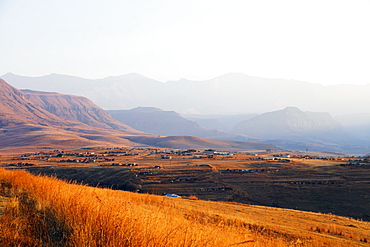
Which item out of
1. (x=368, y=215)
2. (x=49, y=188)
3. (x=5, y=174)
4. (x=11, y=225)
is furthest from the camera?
(x=368, y=215)

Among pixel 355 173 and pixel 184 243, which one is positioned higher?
pixel 184 243

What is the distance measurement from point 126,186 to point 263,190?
22.9 metres

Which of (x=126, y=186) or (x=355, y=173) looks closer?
(x=126, y=186)

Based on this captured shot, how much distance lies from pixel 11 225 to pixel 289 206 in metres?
40.5

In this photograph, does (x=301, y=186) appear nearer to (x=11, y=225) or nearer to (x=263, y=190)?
(x=263, y=190)

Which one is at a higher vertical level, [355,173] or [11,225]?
[11,225]

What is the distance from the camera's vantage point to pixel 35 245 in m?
4.90

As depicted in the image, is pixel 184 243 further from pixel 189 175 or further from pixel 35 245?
pixel 189 175

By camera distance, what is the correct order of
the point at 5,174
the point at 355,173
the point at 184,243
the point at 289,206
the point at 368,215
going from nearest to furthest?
the point at 184,243
the point at 5,174
the point at 368,215
the point at 289,206
the point at 355,173

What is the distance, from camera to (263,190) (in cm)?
4775

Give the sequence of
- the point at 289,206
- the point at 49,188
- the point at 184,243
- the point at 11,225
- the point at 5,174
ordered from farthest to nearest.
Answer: the point at 289,206 → the point at 5,174 → the point at 49,188 → the point at 11,225 → the point at 184,243

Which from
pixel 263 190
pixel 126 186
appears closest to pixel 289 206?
pixel 263 190

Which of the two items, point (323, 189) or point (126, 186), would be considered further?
point (126, 186)

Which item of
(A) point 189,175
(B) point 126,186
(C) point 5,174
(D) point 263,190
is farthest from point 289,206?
(C) point 5,174
